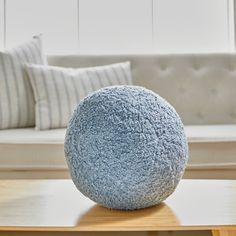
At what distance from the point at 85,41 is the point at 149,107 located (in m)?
1.88

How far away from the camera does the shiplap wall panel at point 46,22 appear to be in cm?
262

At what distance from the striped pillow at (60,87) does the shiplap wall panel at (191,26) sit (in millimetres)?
588

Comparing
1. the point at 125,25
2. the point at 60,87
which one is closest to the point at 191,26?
the point at 125,25

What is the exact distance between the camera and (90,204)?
91 centimetres

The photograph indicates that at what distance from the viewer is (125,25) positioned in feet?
8.70

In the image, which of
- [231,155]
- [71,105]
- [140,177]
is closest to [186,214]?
[140,177]

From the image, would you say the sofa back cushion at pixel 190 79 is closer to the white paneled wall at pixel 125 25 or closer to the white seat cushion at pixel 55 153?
the white paneled wall at pixel 125 25

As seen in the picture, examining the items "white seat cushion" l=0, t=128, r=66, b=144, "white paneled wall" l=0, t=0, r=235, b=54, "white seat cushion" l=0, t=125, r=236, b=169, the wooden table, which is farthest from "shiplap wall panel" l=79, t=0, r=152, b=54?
the wooden table

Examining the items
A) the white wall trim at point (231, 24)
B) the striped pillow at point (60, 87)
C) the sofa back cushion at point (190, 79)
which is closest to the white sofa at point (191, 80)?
the sofa back cushion at point (190, 79)

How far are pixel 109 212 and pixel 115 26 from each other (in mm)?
1950

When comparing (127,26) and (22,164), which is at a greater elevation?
(127,26)

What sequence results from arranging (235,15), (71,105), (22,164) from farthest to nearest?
(235,15)
(71,105)
(22,164)

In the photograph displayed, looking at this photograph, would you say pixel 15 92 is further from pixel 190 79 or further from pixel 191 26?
pixel 191 26

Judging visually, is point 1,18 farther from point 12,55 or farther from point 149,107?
point 149,107
